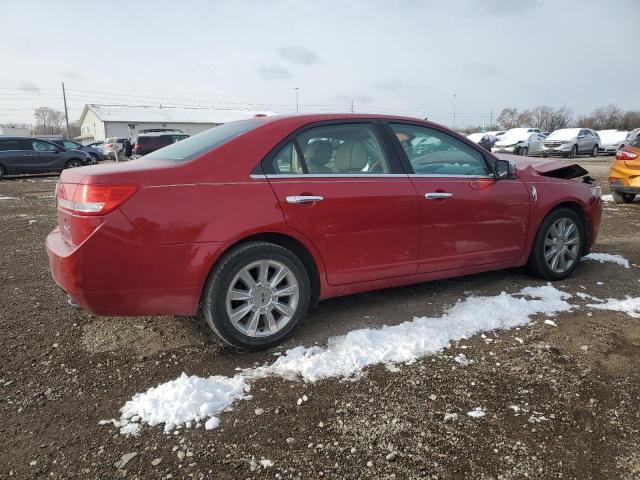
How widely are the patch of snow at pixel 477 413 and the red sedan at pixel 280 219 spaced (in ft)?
4.26

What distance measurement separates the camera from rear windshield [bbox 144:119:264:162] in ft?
11.0

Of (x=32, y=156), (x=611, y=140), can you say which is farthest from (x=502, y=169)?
(x=611, y=140)

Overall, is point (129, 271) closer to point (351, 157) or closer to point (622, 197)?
point (351, 157)

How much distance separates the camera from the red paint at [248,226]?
2.91 m

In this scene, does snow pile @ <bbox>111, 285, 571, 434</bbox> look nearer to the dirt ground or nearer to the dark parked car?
the dirt ground

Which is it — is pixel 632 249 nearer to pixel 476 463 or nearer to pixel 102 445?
pixel 476 463

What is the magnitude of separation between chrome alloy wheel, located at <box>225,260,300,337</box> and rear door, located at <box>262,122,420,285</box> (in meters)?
0.31

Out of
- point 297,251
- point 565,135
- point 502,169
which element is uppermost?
point 565,135

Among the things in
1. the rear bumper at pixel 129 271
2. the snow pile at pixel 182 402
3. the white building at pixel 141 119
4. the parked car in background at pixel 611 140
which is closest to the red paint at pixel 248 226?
the rear bumper at pixel 129 271

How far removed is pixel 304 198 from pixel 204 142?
0.85 metres

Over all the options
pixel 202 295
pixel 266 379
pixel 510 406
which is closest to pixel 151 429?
pixel 266 379

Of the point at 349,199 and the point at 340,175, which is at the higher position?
the point at 340,175

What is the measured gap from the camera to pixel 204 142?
3.56 m

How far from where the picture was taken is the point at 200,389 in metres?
2.79
